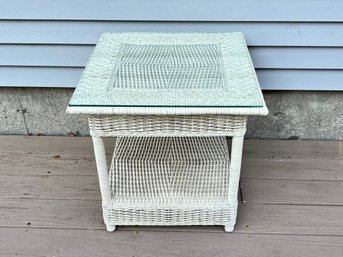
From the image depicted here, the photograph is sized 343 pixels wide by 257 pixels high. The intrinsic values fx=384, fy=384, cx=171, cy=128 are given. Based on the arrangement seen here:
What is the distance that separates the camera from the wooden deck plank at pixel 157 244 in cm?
150

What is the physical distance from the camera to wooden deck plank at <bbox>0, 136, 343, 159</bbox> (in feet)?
6.72

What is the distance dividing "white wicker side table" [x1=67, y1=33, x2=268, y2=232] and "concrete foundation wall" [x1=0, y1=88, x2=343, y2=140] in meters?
0.42

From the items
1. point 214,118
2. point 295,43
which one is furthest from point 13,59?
point 295,43

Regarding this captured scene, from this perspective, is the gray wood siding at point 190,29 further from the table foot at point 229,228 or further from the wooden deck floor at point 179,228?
the table foot at point 229,228

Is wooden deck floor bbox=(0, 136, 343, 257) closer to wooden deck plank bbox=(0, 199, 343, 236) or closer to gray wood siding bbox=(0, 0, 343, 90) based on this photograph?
wooden deck plank bbox=(0, 199, 343, 236)

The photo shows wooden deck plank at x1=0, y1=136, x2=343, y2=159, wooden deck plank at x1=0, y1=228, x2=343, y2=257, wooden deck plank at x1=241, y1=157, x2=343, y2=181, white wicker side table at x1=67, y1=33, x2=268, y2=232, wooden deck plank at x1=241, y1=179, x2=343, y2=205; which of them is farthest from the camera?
wooden deck plank at x1=0, y1=136, x2=343, y2=159

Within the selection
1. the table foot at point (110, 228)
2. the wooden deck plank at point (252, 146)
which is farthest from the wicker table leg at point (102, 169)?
the wooden deck plank at point (252, 146)

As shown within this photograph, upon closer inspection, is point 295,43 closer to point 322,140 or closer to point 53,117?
point 322,140

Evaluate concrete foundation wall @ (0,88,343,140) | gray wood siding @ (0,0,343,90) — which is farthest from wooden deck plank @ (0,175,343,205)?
gray wood siding @ (0,0,343,90)

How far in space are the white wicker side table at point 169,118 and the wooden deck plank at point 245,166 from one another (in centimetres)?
25

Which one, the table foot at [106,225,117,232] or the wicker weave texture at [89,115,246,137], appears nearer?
the wicker weave texture at [89,115,246,137]

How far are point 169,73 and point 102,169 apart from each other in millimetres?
444

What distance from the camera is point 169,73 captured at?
4.80 feet

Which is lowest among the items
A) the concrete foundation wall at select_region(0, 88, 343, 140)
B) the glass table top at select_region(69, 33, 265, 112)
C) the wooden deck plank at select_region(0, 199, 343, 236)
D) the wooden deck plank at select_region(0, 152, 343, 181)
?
the wooden deck plank at select_region(0, 152, 343, 181)
